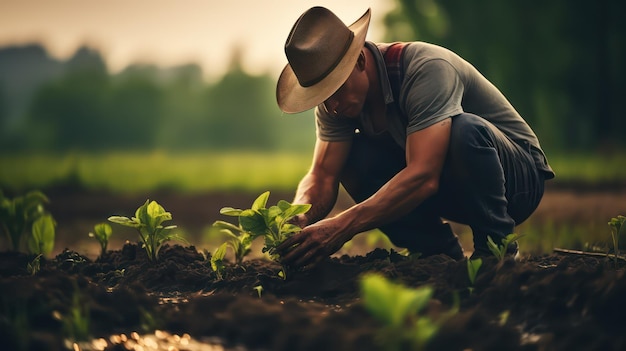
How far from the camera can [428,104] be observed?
2.99 m

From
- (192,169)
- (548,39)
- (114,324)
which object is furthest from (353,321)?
(548,39)

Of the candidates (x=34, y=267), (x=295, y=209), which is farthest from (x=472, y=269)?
(x=34, y=267)

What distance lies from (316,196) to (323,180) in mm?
113

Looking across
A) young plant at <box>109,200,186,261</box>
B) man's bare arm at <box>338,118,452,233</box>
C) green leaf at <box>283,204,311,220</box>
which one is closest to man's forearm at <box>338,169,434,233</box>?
man's bare arm at <box>338,118,452,233</box>

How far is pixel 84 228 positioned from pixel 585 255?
4.62m

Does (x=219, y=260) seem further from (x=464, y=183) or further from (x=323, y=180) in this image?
(x=464, y=183)

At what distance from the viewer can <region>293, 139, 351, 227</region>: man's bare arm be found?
3396 millimetres

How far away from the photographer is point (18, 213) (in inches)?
151

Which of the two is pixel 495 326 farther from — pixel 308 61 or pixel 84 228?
pixel 84 228

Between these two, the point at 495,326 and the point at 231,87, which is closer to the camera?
the point at 495,326

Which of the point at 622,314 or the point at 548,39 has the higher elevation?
the point at 548,39

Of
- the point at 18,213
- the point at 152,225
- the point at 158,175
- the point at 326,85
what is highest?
the point at 158,175

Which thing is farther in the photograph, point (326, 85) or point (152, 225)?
point (152, 225)

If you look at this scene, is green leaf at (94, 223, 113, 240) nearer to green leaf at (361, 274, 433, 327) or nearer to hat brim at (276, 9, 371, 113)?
hat brim at (276, 9, 371, 113)
